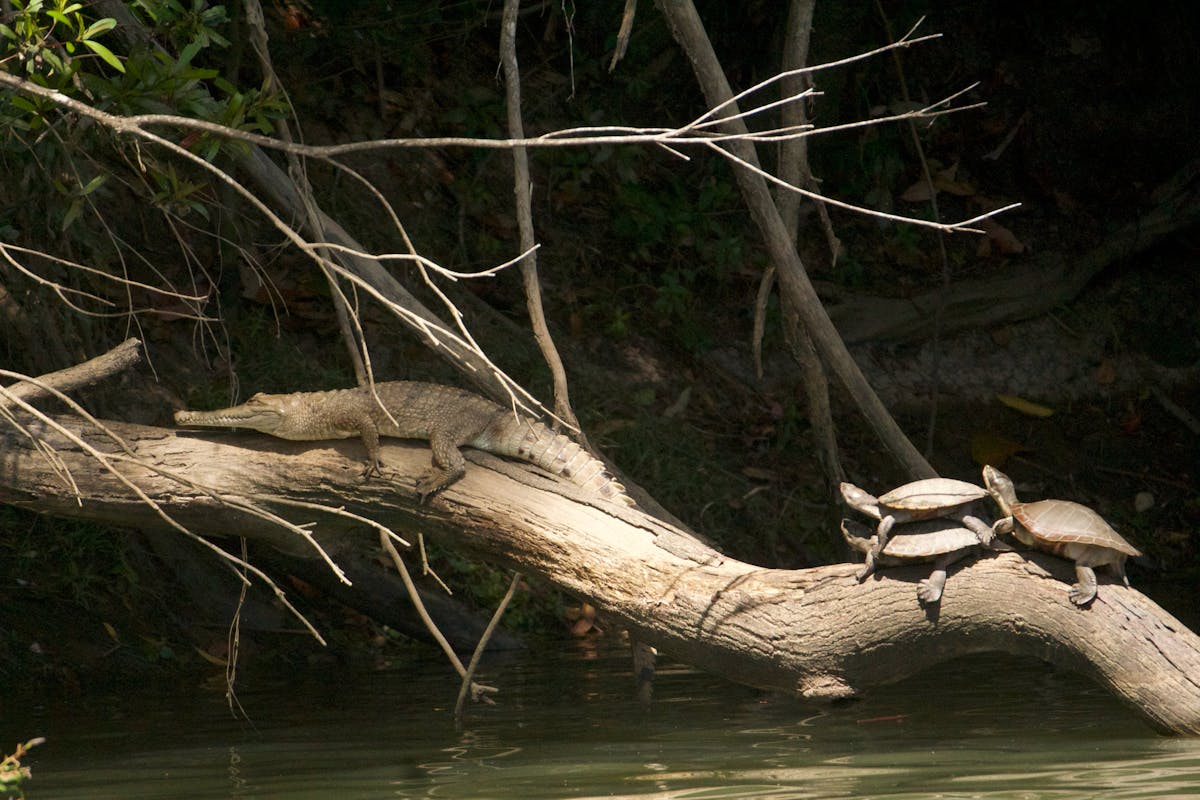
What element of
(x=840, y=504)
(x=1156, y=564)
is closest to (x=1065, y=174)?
(x=1156, y=564)

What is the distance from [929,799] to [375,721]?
2846 mm

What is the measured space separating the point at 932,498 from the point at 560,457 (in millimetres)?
1621

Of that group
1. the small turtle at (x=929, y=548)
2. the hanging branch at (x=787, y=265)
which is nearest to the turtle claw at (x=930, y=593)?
the small turtle at (x=929, y=548)

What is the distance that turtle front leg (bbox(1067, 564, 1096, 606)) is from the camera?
423 cm

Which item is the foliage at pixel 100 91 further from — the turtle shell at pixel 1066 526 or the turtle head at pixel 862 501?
the turtle shell at pixel 1066 526

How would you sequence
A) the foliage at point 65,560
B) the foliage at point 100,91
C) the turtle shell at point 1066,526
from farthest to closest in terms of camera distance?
the foliage at point 65,560 → the foliage at point 100,91 → the turtle shell at point 1066,526

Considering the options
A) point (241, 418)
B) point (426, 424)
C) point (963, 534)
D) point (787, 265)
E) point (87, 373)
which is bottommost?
point (963, 534)

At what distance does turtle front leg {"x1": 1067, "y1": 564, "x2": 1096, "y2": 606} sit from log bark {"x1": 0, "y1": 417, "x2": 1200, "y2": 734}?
0.03 meters

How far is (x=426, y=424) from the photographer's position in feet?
18.0

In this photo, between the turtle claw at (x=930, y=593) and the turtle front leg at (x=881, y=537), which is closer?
the turtle claw at (x=930, y=593)

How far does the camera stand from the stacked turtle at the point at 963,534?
13.9ft

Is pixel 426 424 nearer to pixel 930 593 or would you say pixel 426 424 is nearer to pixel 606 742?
pixel 606 742

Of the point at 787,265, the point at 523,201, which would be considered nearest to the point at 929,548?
the point at 787,265

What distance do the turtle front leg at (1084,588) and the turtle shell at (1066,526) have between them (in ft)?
0.35
